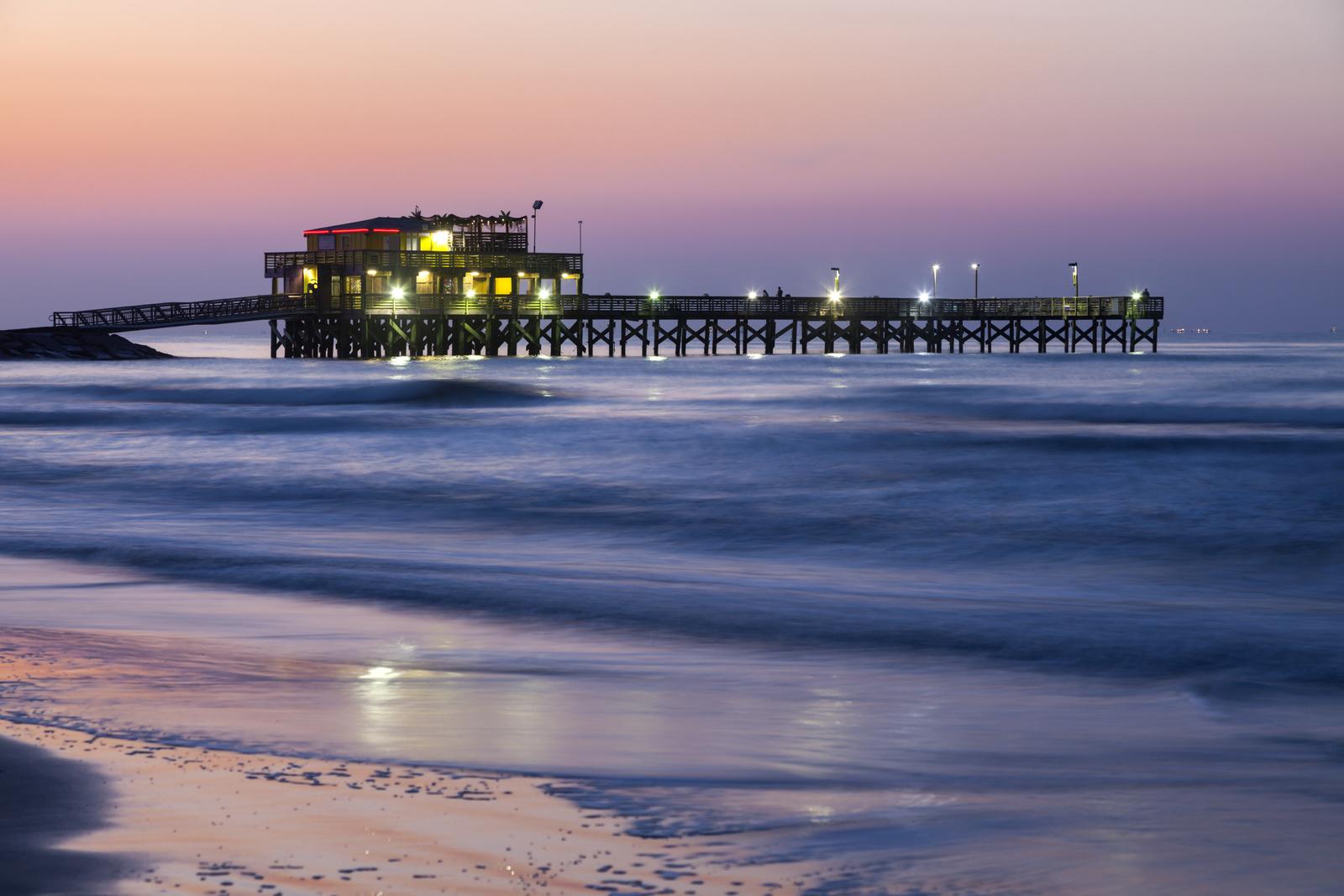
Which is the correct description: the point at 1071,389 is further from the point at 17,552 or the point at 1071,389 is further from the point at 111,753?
the point at 111,753

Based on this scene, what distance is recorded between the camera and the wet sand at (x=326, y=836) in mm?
5348

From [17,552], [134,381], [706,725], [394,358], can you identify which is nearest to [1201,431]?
[17,552]

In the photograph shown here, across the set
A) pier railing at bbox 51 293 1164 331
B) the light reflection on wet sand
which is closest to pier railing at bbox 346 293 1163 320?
pier railing at bbox 51 293 1164 331

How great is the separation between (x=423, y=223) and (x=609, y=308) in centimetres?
1063

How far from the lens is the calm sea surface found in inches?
259

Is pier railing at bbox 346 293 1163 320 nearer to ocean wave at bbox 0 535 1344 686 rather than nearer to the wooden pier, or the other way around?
the wooden pier

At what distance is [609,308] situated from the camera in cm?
8000

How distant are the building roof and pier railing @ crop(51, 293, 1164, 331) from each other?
10.8ft

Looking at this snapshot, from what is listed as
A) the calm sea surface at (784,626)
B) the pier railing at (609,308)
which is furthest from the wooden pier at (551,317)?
the calm sea surface at (784,626)

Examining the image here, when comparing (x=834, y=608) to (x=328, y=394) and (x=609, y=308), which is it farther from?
(x=609, y=308)

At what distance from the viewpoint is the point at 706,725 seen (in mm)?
8094

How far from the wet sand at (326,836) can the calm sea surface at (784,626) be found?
1.17 feet

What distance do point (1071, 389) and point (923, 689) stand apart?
47702mm

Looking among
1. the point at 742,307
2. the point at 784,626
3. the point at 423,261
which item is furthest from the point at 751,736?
the point at 742,307
